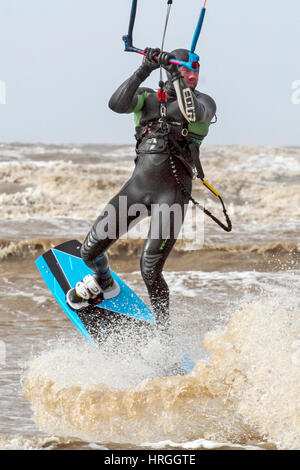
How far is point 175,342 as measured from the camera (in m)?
5.58

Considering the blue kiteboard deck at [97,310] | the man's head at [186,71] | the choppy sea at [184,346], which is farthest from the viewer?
the blue kiteboard deck at [97,310]

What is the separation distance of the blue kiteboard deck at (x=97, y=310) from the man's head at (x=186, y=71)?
6.20ft

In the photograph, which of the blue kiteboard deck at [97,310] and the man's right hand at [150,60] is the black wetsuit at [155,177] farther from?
the blue kiteboard deck at [97,310]

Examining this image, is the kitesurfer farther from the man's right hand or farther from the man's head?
the man's right hand

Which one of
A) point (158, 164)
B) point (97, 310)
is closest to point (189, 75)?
point (158, 164)

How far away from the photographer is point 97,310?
19.4 ft

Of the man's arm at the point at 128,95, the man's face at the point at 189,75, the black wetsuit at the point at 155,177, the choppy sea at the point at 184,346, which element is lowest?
the choppy sea at the point at 184,346

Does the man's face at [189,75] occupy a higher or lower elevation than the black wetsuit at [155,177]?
higher

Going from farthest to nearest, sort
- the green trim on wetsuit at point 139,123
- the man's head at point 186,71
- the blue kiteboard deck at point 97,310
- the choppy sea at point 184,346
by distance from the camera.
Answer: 1. the blue kiteboard deck at point 97,310
2. the green trim on wetsuit at point 139,123
3. the man's head at point 186,71
4. the choppy sea at point 184,346

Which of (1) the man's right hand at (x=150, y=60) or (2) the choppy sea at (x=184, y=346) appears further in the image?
(1) the man's right hand at (x=150, y=60)

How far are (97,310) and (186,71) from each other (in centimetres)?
223

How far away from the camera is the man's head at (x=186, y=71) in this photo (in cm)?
507

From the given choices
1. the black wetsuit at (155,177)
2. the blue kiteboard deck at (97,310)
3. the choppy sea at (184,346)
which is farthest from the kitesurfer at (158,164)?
the choppy sea at (184,346)

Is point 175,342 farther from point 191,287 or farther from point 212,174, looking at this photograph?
point 212,174
